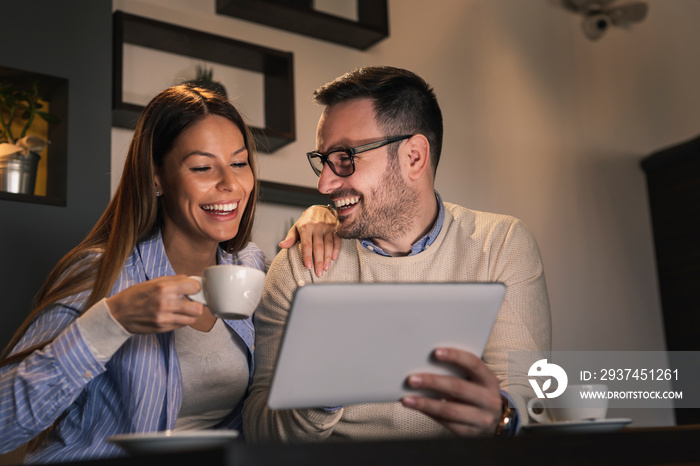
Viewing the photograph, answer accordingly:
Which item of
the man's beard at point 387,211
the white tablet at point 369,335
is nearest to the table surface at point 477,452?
the white tablet at point 369,335

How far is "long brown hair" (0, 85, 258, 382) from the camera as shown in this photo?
1.74 m

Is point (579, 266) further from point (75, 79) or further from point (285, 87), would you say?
point (75, 79)

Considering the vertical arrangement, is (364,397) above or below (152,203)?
below

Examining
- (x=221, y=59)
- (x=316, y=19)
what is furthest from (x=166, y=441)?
(x=316, y=19)

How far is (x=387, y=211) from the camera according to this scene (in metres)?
1.93

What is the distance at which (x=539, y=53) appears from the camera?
4203 millimetres

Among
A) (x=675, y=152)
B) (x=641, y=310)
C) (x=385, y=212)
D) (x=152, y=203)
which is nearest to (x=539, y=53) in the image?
(x=675, y=152)

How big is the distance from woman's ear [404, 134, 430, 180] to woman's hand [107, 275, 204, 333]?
93 cm

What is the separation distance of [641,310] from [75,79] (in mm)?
3295

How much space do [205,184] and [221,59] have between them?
4.66 ft

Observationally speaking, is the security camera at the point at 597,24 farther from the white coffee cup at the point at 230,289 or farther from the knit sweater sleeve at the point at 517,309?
the white coffee cup at the point at 230,289

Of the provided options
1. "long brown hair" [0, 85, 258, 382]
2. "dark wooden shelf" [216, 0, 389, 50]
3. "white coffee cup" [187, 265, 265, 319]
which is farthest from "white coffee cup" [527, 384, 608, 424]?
"dark wooden shelf" [216, 0, 389, 50]

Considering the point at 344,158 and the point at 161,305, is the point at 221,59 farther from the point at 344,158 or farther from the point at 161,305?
the point at 161,305

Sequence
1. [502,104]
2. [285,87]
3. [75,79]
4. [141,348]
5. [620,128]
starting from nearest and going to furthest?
1. [141,348]
2. [75,79]
3. [285,87]
4. [502,104]
5. [620,128]
